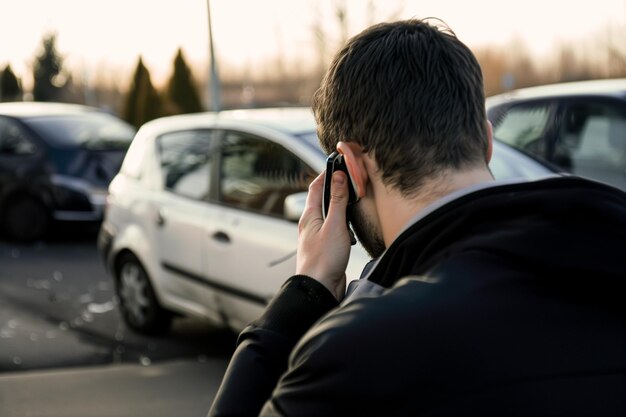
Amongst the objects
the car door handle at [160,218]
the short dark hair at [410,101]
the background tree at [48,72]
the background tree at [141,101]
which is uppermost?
the short dark hair at [410,101]

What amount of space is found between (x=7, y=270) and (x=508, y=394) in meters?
8.21

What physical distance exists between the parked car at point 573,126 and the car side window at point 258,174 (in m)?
2.24

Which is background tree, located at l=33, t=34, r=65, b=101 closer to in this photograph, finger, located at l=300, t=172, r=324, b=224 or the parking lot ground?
the parking lot ground

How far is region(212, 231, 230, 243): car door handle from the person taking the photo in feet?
17.1

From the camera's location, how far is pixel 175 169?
601 cm

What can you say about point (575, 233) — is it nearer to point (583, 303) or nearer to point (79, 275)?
point (583, 303)

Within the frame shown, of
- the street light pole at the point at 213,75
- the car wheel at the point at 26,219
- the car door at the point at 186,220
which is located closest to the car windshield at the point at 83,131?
the car wheel at the point at 26,219

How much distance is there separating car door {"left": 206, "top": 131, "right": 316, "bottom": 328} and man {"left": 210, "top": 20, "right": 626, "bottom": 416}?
10.9 feet

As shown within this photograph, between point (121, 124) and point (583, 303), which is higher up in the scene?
point (583, 303)

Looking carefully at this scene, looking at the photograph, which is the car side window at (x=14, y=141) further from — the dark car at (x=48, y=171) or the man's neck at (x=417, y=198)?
the man's neck at (x=417, y=198)

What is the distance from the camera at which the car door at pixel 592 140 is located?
269 inches

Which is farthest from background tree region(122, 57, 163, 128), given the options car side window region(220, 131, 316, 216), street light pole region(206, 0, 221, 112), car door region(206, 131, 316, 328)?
street light pole region(206, 0, 221, 112)

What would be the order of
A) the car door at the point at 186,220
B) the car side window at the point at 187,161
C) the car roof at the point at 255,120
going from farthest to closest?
the car side window at the point at 187,161 < the car door at the point at 186,220 < the car roof at the point at 255,120

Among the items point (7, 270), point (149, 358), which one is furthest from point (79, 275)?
point (149, 358)
